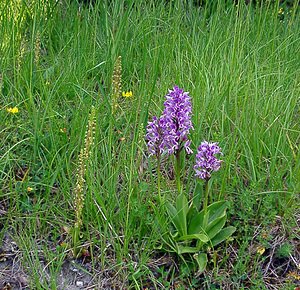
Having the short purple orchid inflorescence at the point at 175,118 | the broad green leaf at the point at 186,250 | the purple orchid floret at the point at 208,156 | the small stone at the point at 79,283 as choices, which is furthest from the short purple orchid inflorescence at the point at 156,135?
the small stone at the point at 79,283

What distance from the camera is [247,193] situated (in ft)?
7.86

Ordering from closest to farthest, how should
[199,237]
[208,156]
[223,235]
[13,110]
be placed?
[208,156] < [199,237] < [223,235] < [13,110]

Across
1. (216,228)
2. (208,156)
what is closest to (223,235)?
(216,228)

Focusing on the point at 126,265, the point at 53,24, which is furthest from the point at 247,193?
the point at 53,24

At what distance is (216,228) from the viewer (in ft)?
7.46

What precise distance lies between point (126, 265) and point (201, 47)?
1692 mm

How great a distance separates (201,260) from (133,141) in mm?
610

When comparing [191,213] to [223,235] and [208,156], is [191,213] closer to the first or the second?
[223,235]

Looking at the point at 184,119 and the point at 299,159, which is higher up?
the point at 184,119

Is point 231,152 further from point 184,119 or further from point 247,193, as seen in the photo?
point 184,119

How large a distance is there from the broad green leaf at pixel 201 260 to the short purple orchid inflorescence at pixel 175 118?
1.53ft

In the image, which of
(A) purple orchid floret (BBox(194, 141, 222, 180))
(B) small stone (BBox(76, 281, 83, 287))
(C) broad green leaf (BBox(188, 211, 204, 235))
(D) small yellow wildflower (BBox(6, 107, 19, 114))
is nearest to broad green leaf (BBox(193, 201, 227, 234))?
(C) broad green leaf (BBox(188, 211, 204, 235))

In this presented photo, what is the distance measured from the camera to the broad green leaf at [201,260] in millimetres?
2209

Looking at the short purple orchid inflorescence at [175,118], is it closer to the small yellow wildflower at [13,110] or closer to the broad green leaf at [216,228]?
the broad green leaf at [216,228]
